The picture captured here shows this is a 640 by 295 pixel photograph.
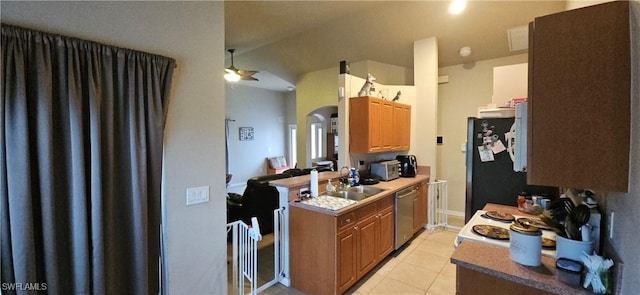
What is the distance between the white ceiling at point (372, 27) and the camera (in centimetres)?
344

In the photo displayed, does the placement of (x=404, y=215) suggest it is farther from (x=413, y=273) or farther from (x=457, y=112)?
(x=457, y=112)

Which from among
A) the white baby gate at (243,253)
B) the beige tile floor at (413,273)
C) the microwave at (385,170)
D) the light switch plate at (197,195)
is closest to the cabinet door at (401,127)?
the microwave at (385,170)

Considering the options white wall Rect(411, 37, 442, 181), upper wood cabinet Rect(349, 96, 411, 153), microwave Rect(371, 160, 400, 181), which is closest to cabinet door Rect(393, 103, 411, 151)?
upper wood cabinet Rect(349, 96, 411, 153)

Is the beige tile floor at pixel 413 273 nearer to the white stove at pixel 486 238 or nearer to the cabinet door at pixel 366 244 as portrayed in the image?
the cabinet door at pixel 366 244

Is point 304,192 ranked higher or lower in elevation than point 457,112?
lower

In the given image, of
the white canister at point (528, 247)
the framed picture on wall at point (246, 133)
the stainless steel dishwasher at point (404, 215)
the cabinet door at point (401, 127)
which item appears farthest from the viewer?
the framed picture on wall at point (246, 133)

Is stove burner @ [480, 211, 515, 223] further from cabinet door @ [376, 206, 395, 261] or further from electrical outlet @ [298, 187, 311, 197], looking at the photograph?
electrical outlet @ [298, 187, 311, 197]

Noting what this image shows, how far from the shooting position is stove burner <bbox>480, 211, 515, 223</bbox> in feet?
6.55

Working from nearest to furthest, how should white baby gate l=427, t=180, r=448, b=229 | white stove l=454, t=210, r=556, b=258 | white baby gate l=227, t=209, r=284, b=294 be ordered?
white stove l=454, t=210, r=556, b=258 → white baby gate l=227, t=209, r=284, b=294 → white baby gate l=427, t=180, r=448, b=229

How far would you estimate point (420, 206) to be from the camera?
402 centimetres

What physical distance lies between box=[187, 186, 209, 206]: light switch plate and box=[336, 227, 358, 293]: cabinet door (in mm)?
1127

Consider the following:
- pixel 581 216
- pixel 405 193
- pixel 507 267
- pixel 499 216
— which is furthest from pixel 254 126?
pixel 581 216

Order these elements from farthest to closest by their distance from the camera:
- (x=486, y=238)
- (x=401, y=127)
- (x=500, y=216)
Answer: (x=401, y=127)
(x=500, y=216)
(x=486, y=238)

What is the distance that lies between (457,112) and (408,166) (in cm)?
152
